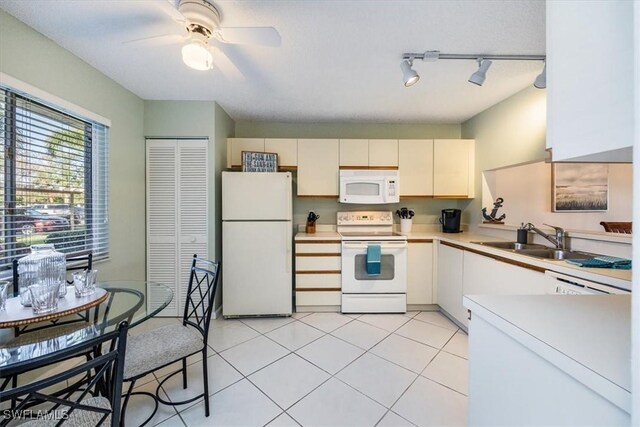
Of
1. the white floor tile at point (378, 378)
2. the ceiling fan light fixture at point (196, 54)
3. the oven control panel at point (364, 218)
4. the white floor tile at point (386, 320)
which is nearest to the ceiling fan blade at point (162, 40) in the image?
the ceiling fan light fixture at point (196, 54)

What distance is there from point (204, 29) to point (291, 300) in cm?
247

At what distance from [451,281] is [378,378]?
4.56ft

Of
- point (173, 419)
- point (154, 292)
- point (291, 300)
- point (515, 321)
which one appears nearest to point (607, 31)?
point (515, 321)

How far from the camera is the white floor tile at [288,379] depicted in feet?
5.46

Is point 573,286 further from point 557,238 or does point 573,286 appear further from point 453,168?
point 453,168

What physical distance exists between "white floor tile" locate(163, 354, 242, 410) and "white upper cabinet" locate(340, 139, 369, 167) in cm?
242

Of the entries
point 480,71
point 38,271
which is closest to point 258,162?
point 38,271

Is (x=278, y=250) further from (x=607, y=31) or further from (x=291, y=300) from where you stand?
(x=607, y=31)

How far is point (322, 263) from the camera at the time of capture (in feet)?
9.60

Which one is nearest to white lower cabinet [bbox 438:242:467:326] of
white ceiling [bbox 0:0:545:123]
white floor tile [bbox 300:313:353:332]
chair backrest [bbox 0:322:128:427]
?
white floor tile [bbox 300:313:353:332]

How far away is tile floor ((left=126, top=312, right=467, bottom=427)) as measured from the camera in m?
1.51

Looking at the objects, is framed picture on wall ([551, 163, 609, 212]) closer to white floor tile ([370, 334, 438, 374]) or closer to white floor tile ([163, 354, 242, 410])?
white floor tile ([370, 334, 438, 374])

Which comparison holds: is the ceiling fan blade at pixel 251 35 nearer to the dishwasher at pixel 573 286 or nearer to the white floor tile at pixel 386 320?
the dishwasher at pixel 573 286

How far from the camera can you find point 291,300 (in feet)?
9.32
